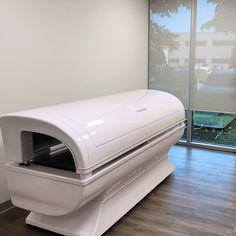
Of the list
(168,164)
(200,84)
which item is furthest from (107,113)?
(200,84)

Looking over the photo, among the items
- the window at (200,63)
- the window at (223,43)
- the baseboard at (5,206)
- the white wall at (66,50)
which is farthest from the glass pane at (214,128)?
the baseboard at (5,206)

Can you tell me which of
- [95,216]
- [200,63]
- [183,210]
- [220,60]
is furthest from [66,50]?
[220,60]

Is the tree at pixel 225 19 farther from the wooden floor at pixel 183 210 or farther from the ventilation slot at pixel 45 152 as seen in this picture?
the ventilation slot at pixel 45 152

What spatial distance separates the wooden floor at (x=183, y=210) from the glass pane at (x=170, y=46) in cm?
146

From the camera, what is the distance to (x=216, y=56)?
423cm

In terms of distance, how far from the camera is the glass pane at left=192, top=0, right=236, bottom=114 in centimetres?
409

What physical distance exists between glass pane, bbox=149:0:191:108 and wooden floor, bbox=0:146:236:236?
1.46m

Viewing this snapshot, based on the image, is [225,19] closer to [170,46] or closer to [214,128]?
[170,46]

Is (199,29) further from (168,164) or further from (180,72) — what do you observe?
(168,164)

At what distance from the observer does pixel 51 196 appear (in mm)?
2086

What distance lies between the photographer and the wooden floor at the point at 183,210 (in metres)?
2.42

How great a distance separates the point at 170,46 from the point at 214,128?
137 centimetres

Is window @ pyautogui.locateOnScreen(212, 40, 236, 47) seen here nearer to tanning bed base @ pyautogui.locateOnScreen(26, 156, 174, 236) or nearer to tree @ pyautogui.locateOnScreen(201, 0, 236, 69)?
tree @ pyautogui.locateOnScreen(201, 0, 236, 69)

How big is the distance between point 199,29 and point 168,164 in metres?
2.00
